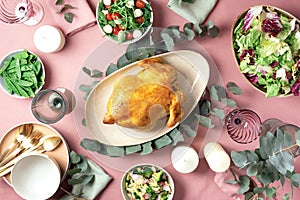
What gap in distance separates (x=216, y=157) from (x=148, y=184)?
0.25 meters

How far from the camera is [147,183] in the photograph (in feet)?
6.40

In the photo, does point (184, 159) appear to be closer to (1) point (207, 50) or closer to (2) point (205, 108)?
(2) point (205, 108)

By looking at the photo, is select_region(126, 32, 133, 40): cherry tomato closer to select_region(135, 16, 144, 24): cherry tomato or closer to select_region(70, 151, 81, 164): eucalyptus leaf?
select_region(135, 16, 144, 24): cherry tomato

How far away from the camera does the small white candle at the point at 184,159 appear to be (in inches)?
75.7

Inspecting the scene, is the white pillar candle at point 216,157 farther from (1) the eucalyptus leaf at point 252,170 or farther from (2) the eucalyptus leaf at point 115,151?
(2) the eucalyptus leaf at point 115,151

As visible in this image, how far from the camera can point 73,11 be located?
1.98 m

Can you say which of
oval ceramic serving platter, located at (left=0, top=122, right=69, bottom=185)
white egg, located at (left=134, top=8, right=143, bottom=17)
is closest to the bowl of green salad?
white egg, located at (left=134, top=8, right=143, bottom=17)

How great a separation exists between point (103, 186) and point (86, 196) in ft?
0.22

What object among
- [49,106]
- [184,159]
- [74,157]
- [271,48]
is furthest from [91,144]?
Result: [271,48]

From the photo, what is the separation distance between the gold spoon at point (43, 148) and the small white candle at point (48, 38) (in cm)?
30

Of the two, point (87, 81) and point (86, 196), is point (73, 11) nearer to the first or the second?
point (87, 81)

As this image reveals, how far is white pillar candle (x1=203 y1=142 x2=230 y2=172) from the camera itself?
1.92m

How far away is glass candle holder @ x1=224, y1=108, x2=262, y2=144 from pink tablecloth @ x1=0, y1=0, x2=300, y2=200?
42 mm

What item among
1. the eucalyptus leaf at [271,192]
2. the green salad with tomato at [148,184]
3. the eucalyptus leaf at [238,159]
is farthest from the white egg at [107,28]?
the eucalyptus leaf at [271,192]
